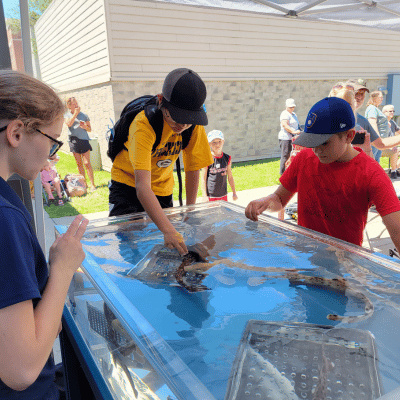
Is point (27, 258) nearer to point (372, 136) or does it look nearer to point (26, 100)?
point (26, 100)

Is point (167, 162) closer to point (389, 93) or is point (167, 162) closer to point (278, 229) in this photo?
point (278, 229)

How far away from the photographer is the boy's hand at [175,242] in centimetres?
172

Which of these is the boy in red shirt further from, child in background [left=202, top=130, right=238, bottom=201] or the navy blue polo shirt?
child in background [left=202, top=130, right=238, bottom=201]

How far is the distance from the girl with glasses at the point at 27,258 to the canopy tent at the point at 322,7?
301 centimetres

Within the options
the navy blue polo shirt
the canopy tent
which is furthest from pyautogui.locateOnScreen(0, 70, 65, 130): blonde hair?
the canopy tent

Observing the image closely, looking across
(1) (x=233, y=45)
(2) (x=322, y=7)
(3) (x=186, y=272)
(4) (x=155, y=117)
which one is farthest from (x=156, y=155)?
(1) (x=233, y=45)

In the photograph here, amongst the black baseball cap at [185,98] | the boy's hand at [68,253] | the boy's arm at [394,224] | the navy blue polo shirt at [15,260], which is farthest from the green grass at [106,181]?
the navy blue polo shirt at [15,260]

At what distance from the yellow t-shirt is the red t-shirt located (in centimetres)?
66

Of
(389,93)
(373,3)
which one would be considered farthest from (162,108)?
(389,93)

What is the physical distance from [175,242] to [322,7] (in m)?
3.29

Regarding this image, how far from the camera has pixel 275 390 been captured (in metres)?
0.83

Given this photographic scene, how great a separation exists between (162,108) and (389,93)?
14.2 m

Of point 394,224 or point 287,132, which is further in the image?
point 287,132

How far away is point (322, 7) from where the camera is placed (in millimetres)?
3711
